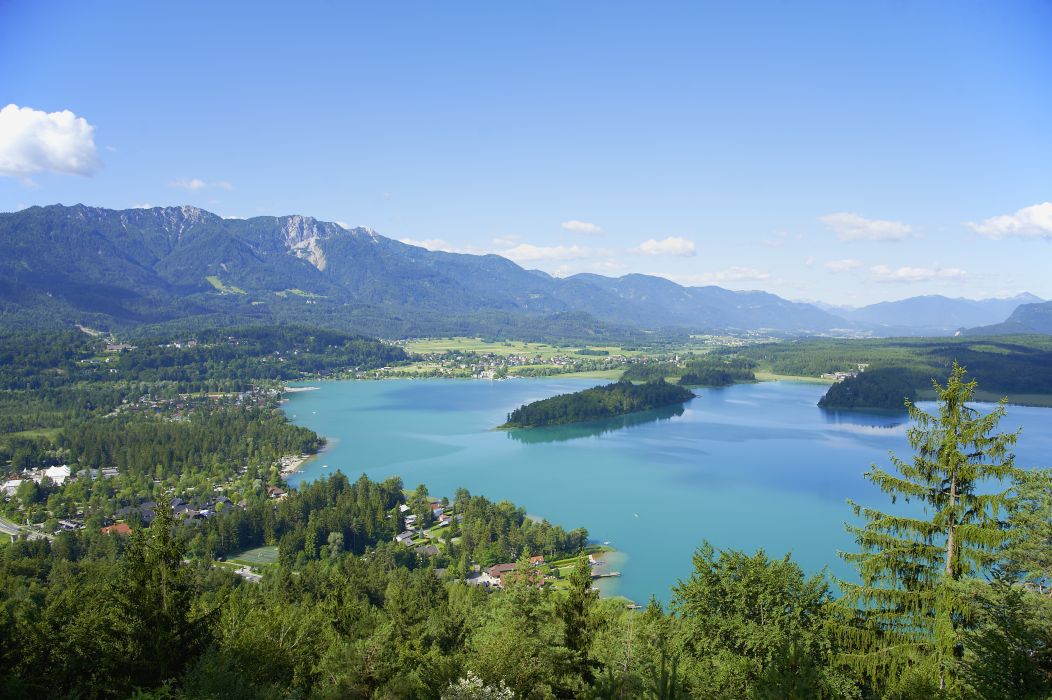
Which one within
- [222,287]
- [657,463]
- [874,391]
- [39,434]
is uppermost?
[222,287]

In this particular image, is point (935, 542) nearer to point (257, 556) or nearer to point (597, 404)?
point (257, 556)

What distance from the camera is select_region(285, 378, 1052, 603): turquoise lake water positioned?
27062 millimetres

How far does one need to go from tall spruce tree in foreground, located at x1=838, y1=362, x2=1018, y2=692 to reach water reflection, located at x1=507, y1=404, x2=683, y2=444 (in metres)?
42.8

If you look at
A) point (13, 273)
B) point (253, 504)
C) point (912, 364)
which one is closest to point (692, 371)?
point (912, 364)

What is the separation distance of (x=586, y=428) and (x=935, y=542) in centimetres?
4954

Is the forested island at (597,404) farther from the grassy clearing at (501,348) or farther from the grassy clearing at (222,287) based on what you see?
the grassy clearing at (222,287)

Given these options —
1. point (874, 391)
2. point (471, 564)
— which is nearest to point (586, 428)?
point (471, 564)

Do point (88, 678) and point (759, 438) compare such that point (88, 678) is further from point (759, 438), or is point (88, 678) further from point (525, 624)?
point (759, 438)

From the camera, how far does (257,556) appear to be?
83.6 ft

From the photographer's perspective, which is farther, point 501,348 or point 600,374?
point 501,348

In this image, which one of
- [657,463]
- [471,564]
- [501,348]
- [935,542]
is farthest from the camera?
[501,348]

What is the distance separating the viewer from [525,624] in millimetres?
8555

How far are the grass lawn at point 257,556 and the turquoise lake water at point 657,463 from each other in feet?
32.2

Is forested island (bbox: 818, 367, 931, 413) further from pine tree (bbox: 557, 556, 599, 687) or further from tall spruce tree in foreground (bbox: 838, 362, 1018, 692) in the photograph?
tall spruce tree in foreground (bbox: 838, 362, 1018, 692)
